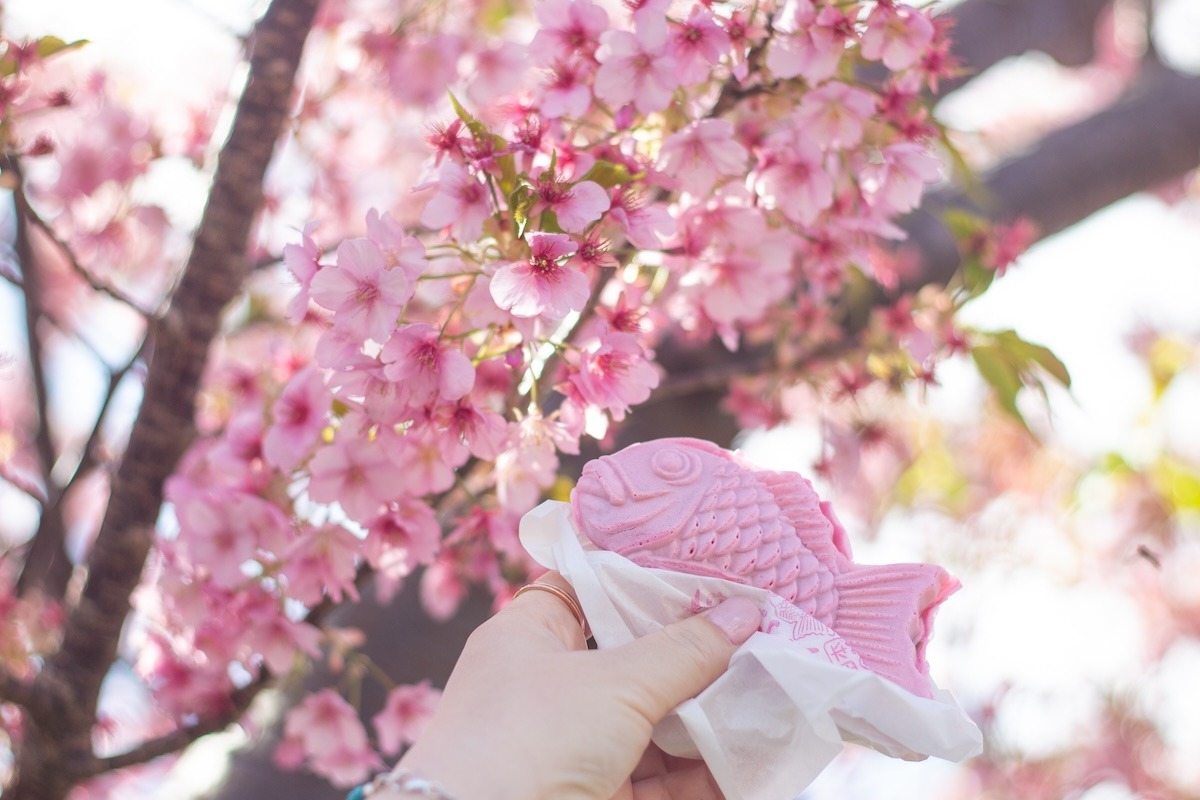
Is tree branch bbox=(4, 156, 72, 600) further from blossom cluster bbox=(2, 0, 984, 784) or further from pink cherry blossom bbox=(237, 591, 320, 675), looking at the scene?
pink cherry blossom bbox=(237, 591, 320, 675)

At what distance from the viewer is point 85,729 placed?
1.20 metres

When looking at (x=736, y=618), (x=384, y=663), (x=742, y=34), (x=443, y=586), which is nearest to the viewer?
(x=736, y=618)

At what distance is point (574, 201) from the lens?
82 cm

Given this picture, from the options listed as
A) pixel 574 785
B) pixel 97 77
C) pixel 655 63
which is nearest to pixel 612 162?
pixel 655 63

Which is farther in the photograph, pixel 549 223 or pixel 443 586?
pixel 443 586

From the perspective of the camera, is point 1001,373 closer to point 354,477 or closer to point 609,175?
point 609,175

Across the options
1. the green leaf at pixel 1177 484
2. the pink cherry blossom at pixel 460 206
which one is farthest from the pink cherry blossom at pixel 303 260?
the green leaf at pixel 1177 484

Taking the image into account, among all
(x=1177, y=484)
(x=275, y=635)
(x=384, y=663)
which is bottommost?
(x=1177, y=484)

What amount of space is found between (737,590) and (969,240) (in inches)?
27.9

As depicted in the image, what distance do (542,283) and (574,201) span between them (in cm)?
7

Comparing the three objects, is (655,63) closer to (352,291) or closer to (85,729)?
(352,291)

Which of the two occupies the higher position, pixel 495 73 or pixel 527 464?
pixel 495 73

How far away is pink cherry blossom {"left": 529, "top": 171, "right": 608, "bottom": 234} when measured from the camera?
812mm

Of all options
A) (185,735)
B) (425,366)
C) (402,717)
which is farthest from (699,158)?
(185,735)
